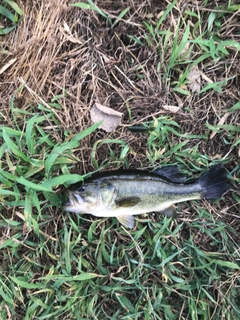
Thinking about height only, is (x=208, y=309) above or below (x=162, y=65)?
below

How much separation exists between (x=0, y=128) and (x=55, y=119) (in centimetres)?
50

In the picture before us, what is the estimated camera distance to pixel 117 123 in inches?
121

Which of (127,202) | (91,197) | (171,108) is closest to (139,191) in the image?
(127,202)

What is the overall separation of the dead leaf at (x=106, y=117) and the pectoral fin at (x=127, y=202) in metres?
0.68

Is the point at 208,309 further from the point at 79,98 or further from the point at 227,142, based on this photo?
the point at 79,98

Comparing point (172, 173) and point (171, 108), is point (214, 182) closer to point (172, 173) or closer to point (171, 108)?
point (172, 173)

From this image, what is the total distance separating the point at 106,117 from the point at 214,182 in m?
1.17

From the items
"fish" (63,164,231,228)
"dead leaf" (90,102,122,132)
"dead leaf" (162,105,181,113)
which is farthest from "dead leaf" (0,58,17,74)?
"dead leaf" (162,105,181,113)

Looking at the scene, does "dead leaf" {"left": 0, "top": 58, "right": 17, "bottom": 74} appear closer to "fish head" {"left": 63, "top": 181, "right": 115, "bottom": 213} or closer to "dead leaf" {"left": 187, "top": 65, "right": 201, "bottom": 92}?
"fish head" {"left": 63, "top": 181, "right": 115, "bottom": 213}

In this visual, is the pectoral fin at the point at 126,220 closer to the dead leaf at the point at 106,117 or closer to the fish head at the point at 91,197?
the fish head at the point at 91,197

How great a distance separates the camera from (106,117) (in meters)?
3.08

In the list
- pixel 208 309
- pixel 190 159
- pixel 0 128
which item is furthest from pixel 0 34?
pixel 208 309

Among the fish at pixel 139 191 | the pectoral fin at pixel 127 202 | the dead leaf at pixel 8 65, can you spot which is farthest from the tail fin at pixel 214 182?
the dead leaf at pixel 8 65

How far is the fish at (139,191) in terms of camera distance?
111 inches
